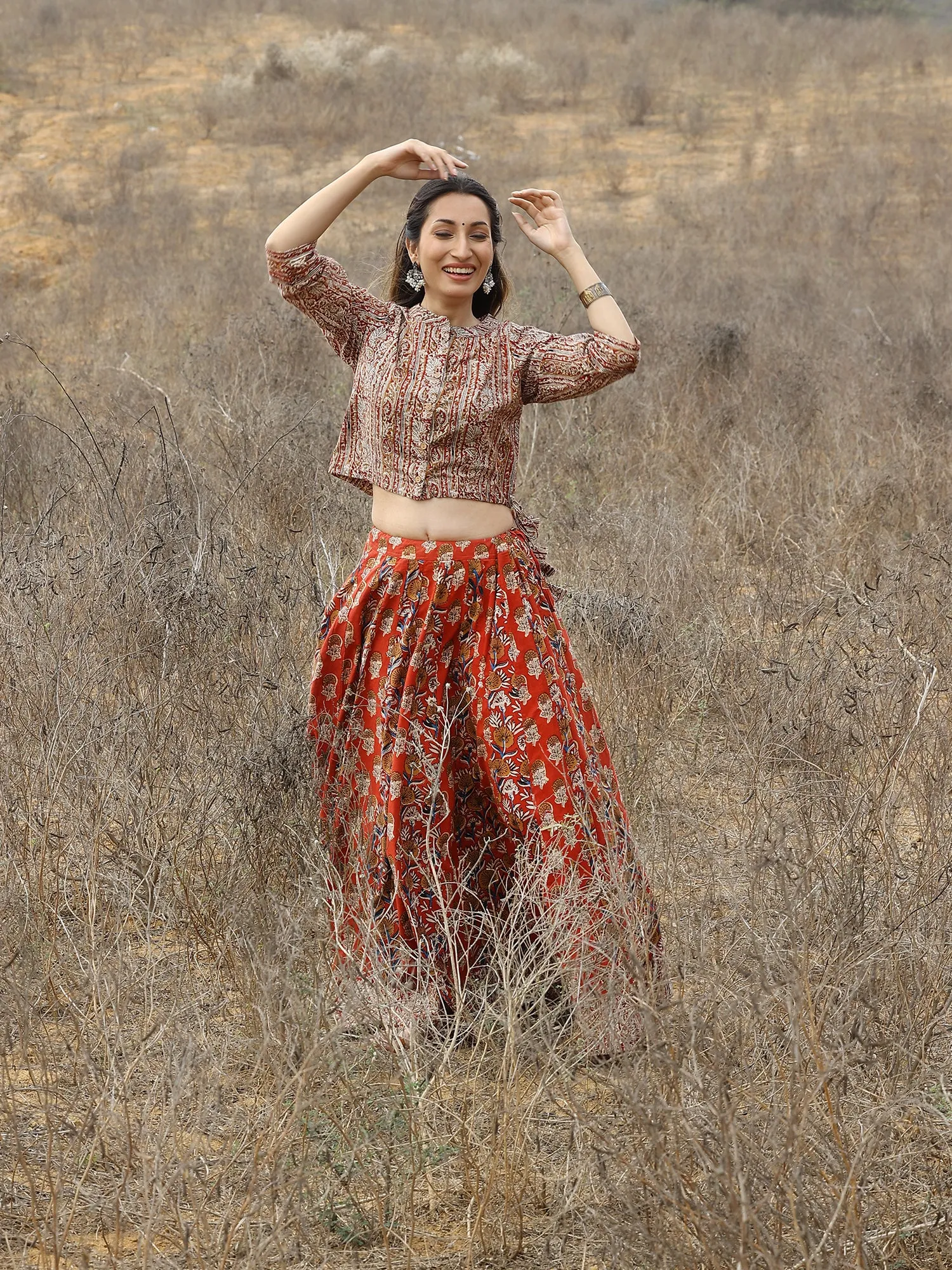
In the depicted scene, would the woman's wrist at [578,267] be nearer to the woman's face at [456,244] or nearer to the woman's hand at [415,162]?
the woman's face at [456,244]

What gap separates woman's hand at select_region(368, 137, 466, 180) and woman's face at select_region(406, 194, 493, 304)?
0.06m

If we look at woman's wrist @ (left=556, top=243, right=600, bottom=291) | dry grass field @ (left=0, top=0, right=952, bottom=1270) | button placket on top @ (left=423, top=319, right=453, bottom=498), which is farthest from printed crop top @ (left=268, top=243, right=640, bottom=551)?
dry grass field @ (left=0, top=0, right=952, bottom=1270)

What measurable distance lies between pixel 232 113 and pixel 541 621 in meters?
13.6

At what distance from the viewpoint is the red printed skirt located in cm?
258

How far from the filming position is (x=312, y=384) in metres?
6.98

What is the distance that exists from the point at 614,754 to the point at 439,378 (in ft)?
4.41

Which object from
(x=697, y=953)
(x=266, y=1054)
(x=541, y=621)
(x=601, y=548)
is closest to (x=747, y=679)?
(x=601, y=548)

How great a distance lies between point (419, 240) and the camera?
2.71 meters

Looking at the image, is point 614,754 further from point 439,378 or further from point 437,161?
point 437,161

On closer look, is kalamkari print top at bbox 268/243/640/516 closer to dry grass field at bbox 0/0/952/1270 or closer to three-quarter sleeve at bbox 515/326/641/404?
three-quarter sleeve at bbox 515/326/641/404

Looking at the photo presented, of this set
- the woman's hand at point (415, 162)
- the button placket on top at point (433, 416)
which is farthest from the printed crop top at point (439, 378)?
the woman's hand at point (415, 162)

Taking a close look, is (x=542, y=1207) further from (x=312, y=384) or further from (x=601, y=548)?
(x=312, y=384)

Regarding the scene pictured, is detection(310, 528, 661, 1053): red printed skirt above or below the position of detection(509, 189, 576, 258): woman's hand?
below

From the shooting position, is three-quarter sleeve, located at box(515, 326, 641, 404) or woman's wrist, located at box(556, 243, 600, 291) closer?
three-quarter sleeve, located at box(515, 326, 641, 404)
